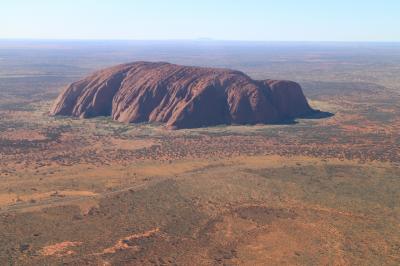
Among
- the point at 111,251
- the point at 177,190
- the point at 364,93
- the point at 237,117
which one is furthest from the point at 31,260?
the point at 364,93

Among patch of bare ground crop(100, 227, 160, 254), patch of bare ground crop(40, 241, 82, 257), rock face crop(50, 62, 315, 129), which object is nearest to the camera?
patch of bare ground crop(40, 241, 82, 257)

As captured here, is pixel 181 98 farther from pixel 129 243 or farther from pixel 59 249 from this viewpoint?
pixel 59 249

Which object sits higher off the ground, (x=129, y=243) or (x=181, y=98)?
(x=181, y=98)

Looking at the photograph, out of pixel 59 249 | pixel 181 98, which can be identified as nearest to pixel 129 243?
pixel 59 249

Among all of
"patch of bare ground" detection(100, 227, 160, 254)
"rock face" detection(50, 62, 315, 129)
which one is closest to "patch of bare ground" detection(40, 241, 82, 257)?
"patch of bare ground" detection(100, 227, 160, 254)

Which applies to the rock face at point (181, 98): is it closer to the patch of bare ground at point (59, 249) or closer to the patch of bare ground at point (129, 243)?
the patch of bare ground at point (129, 243)

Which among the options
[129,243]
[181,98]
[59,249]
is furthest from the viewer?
[181,98]

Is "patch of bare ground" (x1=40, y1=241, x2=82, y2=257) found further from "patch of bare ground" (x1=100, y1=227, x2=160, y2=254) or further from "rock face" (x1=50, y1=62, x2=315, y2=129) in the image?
"rock face" (x1=50, y1=62, x2=315, y2=129)

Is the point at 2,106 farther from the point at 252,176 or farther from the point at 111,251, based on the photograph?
the point at 111,251
